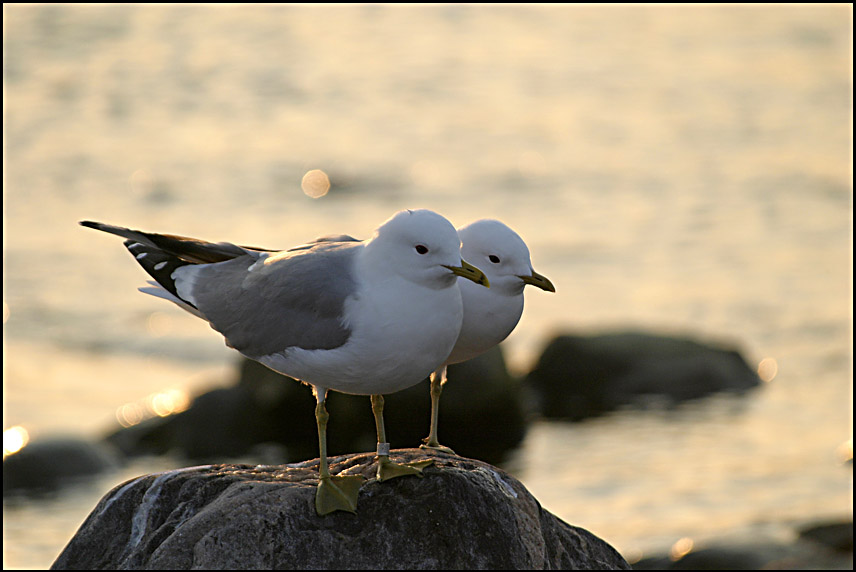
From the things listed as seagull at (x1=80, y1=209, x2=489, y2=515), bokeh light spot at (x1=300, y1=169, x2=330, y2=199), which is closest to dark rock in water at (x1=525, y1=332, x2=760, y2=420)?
seagull at (x1=80, y1=209, x2=489, y2=515)

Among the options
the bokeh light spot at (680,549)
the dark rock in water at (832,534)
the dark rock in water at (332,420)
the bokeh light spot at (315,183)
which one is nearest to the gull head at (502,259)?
the bokeh light spot at (680,549)

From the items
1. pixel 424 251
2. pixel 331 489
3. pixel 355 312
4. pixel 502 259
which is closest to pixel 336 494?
pixel 331 489

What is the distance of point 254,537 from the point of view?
21.8 ft

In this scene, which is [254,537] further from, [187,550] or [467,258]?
[467,258]

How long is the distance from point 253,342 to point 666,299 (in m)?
13.2

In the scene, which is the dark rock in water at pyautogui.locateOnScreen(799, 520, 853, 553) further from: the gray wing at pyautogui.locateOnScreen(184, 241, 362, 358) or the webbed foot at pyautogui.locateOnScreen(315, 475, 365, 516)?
the gray wing at pyautogui.locateOnScreen(184, 241, 362, 358)

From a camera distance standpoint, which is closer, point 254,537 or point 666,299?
point 254,537

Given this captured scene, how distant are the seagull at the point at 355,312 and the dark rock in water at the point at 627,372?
9018 mm

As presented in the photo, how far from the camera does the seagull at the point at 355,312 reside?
21.2 feet

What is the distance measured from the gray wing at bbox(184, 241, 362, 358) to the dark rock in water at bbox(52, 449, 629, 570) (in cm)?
85

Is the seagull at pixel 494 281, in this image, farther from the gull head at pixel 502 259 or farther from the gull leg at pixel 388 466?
the gull leg at pixel 388 466

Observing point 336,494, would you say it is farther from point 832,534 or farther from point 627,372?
point 627,372

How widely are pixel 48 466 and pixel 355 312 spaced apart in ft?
26.9

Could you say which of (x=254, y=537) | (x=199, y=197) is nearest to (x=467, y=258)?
(x=254, y=537)
